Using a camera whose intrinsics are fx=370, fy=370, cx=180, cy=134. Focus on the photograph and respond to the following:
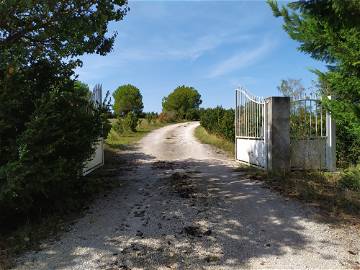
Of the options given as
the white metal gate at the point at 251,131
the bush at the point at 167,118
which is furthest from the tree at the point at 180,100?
the white metal gate at the point at 251,131

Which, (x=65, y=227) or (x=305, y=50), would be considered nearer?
(x=65, y=227)

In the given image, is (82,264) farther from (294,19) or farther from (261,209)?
(294,19)

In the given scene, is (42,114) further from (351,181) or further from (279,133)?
(351,181)

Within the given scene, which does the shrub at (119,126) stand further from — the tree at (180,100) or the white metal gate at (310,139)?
the tree at (180,100)

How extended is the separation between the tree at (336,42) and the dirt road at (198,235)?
2746 millimetres

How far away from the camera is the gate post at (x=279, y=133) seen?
970cm

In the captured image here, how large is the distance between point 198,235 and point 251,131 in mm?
6269

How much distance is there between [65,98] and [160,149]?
34.2 ft

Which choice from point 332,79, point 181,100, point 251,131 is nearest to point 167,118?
point 181,100

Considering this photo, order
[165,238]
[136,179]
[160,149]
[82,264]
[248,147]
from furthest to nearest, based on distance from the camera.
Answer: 1. [160,149]
2. [248,147]
3. [136,179]
4. [165,238]
5. [82,264]

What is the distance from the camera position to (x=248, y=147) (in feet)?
37.6

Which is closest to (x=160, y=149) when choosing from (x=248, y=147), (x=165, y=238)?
(x=248, y=147)

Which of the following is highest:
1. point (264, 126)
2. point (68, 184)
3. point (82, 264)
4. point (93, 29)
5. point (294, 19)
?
point (294, 19)

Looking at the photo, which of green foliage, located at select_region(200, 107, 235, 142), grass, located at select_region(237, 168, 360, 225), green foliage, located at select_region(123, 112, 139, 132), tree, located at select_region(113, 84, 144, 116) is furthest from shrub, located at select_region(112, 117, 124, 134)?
tree, located at select_region(113, 84, 144, 116)
